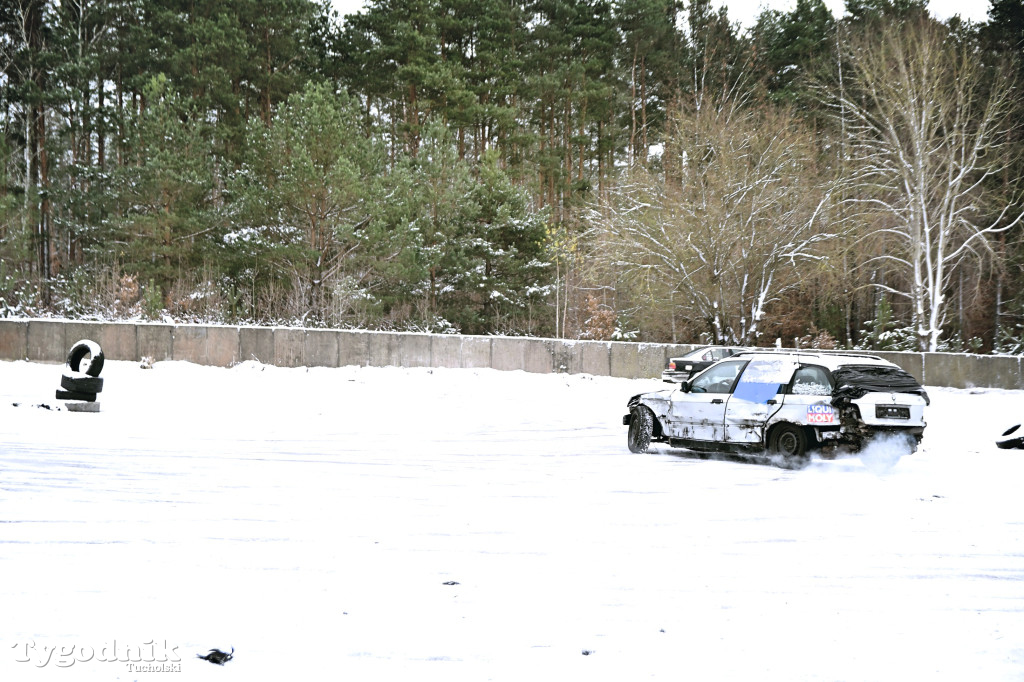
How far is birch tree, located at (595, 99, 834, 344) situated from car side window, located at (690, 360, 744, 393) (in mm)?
15656

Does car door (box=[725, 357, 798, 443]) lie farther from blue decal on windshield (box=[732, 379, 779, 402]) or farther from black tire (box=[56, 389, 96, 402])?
black tire (box=[56, 389, 96, 402])

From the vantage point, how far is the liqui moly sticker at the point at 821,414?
40.4ft

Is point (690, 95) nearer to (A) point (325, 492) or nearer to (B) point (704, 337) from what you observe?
(B) point (704, 337)

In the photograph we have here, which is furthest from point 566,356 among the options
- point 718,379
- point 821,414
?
point 821,414

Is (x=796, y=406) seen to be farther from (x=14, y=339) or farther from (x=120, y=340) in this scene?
(x=14, y=339)

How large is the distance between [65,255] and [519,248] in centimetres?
2572

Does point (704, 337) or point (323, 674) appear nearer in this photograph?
point (323, 674)

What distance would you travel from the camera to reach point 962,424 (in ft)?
60.1

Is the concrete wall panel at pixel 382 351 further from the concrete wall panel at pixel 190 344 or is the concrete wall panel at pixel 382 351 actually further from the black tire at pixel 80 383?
the black tire at pixel 80 383

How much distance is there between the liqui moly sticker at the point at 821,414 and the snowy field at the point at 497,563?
0.63m

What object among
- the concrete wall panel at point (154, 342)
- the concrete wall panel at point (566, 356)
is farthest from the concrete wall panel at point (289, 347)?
the concrete wall panel at point (566, 356)

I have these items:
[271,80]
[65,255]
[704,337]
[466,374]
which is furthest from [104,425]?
[65,255]

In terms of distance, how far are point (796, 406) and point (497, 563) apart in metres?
6.51

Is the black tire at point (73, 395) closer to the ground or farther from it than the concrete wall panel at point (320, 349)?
closer to the ground
